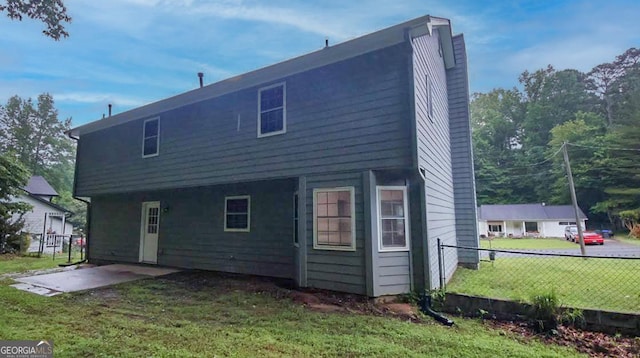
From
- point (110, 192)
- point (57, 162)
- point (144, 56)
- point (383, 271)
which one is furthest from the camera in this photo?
point (57, 162)

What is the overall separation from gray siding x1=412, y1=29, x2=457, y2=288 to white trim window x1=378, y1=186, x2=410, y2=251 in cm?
39

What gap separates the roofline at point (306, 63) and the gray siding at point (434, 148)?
0.39 metres

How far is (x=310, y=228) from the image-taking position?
21.1ft

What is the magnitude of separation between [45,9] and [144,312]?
16.6 ft

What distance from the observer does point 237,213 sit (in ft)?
28.7

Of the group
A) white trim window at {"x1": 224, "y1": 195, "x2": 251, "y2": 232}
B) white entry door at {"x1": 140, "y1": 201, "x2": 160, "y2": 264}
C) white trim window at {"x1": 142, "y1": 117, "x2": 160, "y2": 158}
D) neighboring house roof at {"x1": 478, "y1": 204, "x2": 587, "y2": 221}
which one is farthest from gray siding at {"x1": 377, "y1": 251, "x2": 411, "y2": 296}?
neighboring house roof at {"x1": 478, "y1": 204, "x2": 587, "y2": 221}

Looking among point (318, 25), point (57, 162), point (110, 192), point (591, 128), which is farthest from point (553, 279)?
point (57, 162)

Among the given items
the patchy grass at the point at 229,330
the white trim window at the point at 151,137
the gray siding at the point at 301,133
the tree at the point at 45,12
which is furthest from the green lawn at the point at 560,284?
the white trim window at the point at 151,137

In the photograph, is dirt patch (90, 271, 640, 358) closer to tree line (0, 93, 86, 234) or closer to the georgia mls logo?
the georgia mls logo

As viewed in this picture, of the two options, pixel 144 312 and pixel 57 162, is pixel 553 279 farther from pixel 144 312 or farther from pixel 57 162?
pixel 57 162

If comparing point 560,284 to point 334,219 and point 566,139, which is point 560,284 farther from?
point 566,139

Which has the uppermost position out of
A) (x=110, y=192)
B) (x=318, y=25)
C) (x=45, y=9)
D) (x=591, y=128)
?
(x=591, y=128)

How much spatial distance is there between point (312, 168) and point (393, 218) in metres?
1.82

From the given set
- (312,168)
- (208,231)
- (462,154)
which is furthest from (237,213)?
(462,154)
